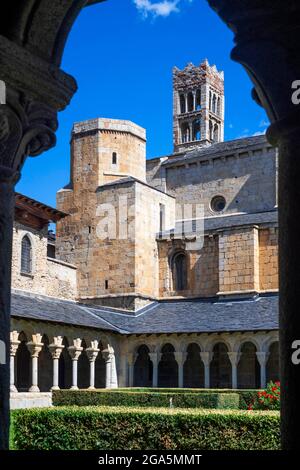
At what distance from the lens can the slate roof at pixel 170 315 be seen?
83.2 ft

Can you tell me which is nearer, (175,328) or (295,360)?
(295,360)

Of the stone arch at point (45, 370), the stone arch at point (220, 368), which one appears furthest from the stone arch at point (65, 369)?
the stone arch at point (220, 368)

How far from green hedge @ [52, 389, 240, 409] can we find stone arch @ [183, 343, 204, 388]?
900cm

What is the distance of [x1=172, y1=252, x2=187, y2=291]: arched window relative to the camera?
32.2m

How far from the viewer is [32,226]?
27.3 meters

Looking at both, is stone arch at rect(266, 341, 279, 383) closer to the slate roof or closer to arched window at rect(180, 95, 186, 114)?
the slate roof

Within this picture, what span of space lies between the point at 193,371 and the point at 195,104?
30906 millimetres

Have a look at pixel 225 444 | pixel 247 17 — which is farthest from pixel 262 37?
pixel 225 444

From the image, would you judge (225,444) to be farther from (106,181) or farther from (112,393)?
(106,181)

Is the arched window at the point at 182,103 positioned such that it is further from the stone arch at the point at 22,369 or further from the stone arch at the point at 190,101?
the stone arch at the point at 22,369

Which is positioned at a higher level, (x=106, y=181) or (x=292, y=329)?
(x=106, y=181)

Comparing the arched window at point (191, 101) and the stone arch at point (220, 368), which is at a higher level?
the arched window at point (191, 101)

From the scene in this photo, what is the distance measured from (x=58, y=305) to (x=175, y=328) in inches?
173

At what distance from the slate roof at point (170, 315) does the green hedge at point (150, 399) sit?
10.1 feet
